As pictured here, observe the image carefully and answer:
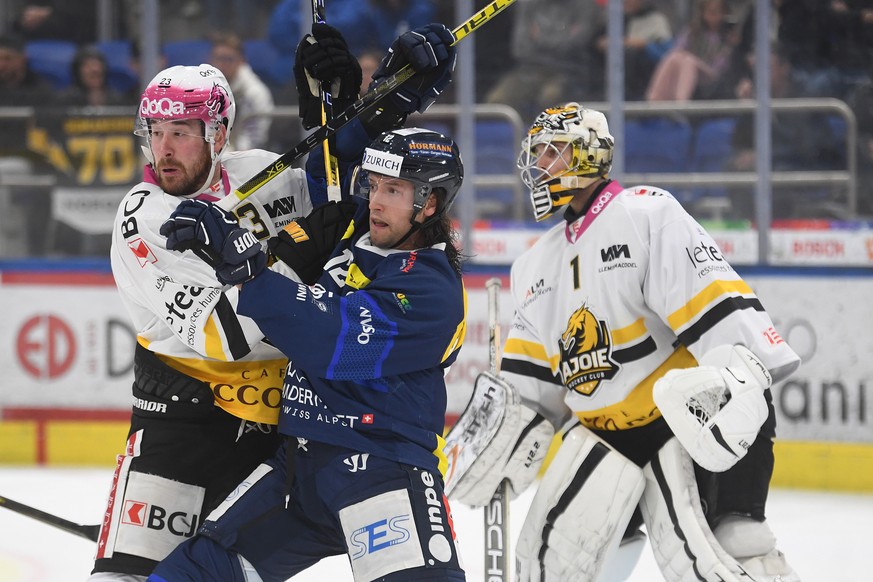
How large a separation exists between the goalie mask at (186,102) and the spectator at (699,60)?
3.15 metres

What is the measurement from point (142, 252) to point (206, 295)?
18 cm

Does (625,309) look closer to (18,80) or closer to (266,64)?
(266,64)

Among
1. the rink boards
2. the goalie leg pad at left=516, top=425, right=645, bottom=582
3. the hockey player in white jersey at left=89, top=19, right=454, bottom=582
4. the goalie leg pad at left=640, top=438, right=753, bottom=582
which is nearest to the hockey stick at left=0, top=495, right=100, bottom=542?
the hockey player in white jersey at left=89, top=19, right=454, bottom=582

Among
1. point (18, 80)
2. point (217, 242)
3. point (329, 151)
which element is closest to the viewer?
point (217, 242)

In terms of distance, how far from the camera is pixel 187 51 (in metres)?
5.72

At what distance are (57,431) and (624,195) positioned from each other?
3392mm

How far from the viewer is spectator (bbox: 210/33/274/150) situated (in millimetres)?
5664

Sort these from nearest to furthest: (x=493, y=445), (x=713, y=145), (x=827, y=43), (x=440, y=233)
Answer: (x=440, y=233) < (x=493, y=445) < (x=827, y=43) < (x=713, y=145)

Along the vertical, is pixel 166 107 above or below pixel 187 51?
below

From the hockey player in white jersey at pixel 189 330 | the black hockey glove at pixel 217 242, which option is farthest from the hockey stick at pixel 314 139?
the black hockey glove at pixel 217 242

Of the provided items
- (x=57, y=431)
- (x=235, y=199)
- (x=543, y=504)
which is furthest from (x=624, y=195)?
(x=57, y=431)

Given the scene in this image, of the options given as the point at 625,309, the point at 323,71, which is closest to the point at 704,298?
the point at 625,309

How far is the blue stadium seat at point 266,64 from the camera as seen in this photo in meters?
5.71

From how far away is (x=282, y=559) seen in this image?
7.81 feet
